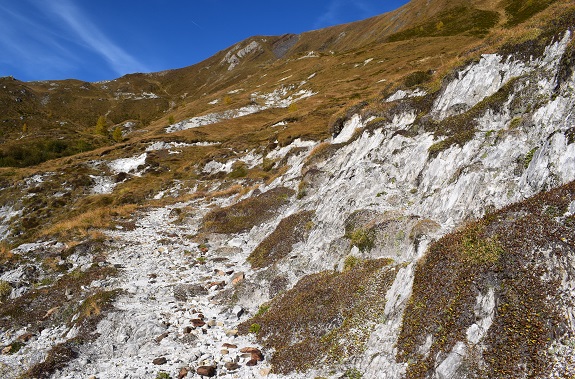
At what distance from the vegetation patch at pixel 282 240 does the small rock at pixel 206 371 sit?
8.85 metres

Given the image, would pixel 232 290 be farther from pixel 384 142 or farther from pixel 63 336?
pixel 384 142

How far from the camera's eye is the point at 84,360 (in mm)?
13750

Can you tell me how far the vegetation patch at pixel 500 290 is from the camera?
7.77 m

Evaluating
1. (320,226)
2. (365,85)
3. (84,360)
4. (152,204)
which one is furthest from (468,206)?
(365,85)

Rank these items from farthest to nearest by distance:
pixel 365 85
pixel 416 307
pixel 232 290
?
pixel 365 85, pixel 232 290, pixel 416 307

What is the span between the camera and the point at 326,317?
529 inches

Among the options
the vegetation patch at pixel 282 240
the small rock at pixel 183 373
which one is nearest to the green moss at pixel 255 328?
the small rock at pixel 183 373

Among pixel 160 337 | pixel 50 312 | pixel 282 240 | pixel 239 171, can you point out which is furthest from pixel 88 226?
pixel 239 171

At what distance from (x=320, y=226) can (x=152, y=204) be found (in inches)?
1247

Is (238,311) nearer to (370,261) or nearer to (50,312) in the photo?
(370,261)

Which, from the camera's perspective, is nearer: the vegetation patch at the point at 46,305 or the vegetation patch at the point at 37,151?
the vegetation patch at the point at 46,305

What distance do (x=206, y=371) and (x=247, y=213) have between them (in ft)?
65.3

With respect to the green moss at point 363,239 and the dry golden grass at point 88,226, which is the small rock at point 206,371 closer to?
the green moss at point 363,239

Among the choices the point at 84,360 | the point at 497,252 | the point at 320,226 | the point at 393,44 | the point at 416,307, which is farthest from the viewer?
the point at 393,44
